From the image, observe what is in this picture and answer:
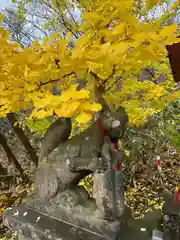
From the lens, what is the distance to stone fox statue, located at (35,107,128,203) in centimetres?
143

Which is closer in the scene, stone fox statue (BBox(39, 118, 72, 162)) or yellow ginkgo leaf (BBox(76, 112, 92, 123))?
yellow ginkgo leaf (BBox(76, 112, 92, 123))

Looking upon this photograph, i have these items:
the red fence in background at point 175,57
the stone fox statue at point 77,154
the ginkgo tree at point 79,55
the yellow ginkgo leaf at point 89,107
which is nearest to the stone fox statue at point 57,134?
the stone fox statue at point 77,154

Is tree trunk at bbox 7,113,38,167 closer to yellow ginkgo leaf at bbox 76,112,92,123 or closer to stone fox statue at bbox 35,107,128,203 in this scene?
stone fox statue at bbox 35,107,128,203

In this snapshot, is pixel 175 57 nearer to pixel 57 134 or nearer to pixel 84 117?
pixel 57 134

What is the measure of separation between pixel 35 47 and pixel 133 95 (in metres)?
1.49

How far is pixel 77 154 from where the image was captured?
60.9 inches

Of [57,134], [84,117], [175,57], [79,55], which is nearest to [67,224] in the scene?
[57,134]

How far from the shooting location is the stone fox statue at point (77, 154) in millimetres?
1427

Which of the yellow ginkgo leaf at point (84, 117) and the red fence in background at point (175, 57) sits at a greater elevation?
the red fence in background at point (175, 57)

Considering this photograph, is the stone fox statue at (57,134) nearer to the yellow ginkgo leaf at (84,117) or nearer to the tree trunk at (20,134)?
the yellow ginkgo leaf at (84,117)

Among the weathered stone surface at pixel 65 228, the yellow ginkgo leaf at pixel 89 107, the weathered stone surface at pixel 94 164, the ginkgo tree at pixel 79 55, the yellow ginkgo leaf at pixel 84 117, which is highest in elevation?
the ginkgo tree at pixel 79 55

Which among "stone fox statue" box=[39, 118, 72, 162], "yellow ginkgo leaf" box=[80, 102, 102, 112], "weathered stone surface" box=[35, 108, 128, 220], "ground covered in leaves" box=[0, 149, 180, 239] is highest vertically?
"yellow ginkgo leaf" box=[80, 102, 102, 112]

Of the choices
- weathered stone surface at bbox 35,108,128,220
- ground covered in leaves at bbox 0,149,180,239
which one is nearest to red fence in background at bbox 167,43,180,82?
weathered stone surface at bbox 35,108,128,220

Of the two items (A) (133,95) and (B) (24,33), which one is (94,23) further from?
(B) (24,33)
